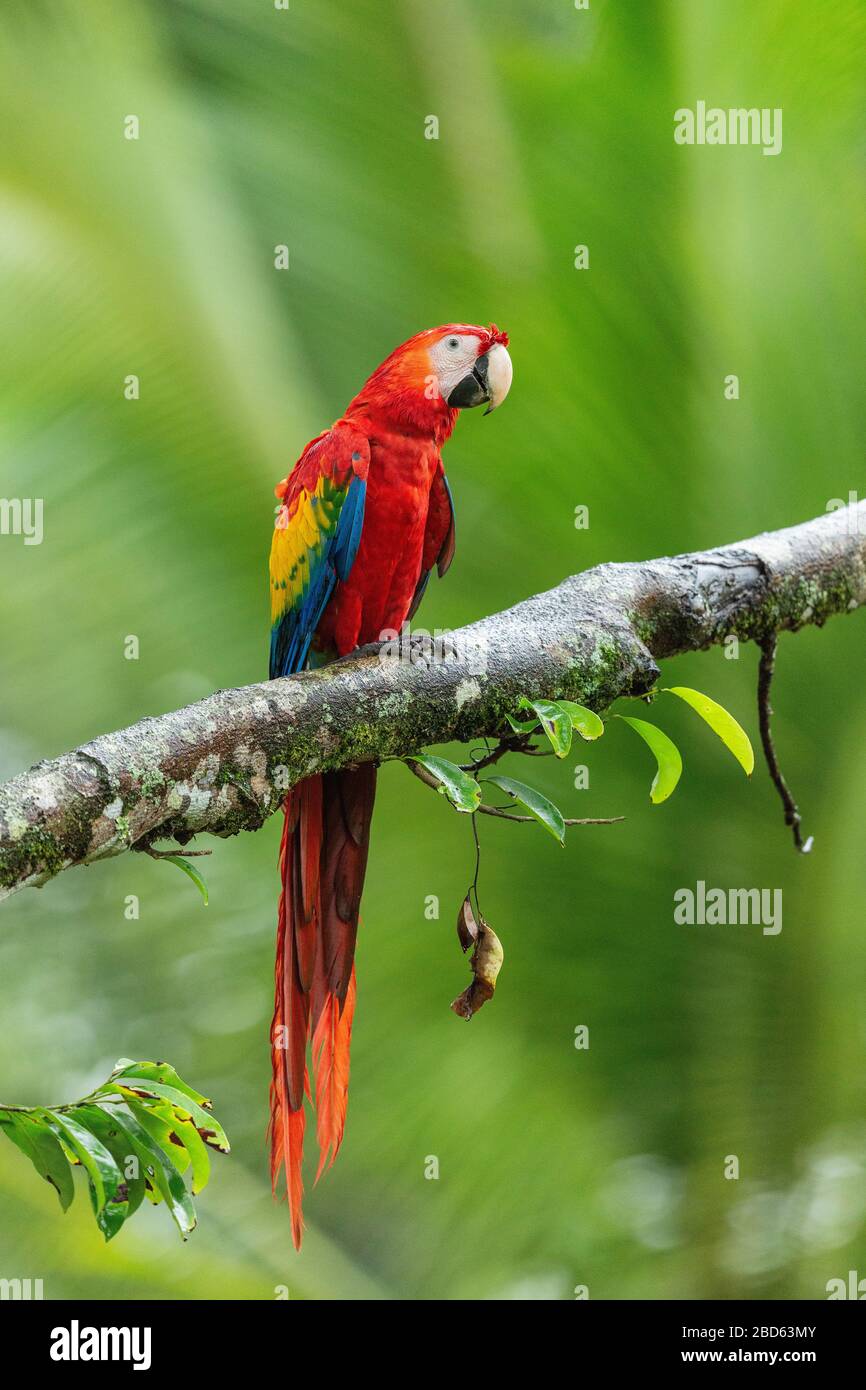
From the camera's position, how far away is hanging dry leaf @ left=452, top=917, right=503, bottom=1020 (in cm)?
152

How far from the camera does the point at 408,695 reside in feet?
5.18

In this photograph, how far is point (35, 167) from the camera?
2803 mm

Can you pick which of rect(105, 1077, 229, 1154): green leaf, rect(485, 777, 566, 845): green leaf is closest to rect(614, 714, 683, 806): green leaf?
rect(485, 777, 566, 845): green leaf

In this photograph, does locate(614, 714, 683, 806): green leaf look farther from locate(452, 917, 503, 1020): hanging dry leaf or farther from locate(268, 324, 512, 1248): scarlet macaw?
locate(268, 324, 512, 1248): scarlet macaw

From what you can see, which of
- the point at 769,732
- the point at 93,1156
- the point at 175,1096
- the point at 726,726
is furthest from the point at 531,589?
the point at 93,1156

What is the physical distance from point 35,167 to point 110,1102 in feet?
7.75

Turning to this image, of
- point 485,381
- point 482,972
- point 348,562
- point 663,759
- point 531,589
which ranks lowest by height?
point 482,972

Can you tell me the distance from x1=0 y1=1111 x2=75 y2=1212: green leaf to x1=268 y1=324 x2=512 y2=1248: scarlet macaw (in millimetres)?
639

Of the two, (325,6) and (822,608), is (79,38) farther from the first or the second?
(822,608)

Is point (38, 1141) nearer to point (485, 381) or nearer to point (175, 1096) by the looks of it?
point (175, 1096)

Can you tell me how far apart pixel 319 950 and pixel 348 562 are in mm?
670

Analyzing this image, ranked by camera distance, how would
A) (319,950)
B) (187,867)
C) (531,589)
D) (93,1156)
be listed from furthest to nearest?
1. (531,589)
2. (319,950)
3. (187,867)
4. (93,1156)

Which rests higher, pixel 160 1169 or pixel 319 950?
pixel 319 950

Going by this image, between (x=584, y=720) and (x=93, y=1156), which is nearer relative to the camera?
(x=93, y=1156)
